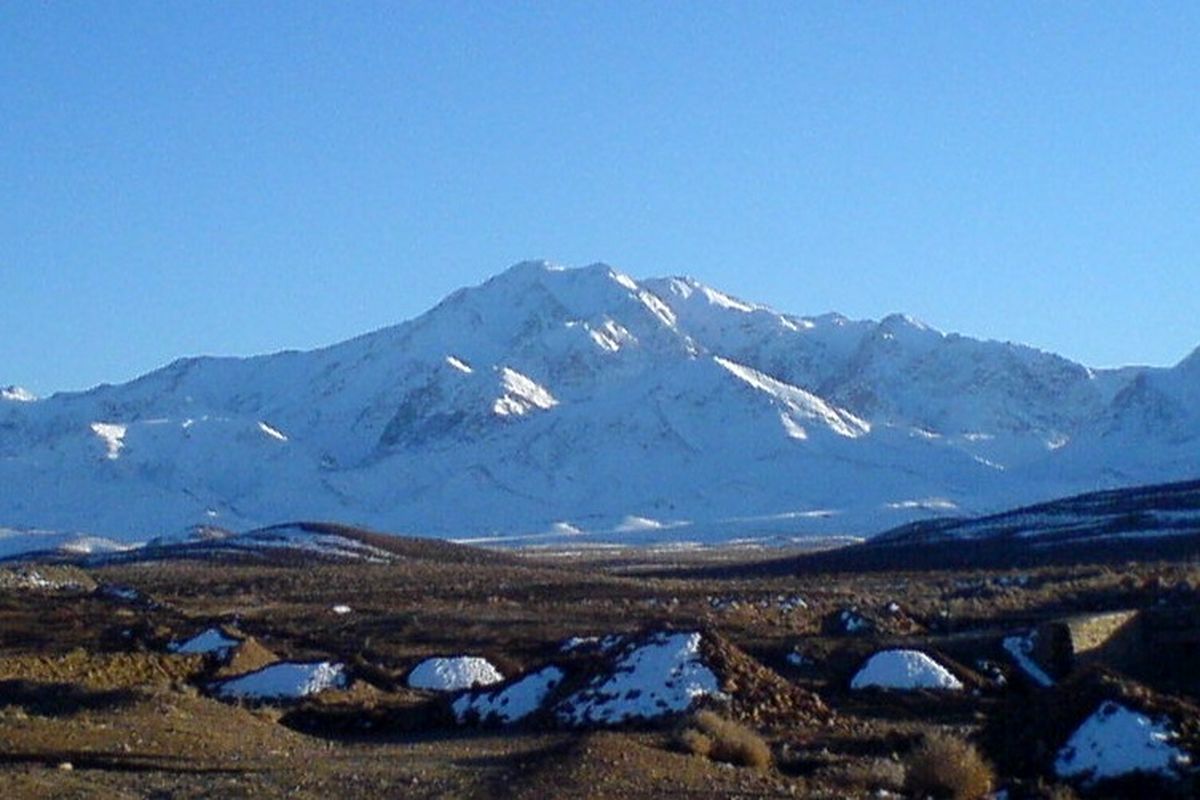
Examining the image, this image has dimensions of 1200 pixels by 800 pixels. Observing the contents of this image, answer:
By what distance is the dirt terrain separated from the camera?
17.5 metres

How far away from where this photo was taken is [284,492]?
19300 cm

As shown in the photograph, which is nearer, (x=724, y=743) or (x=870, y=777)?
(x=870, y=777)

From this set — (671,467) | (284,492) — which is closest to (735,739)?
(671,467)

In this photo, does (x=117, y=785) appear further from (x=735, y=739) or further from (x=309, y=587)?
(x=309, y=587)

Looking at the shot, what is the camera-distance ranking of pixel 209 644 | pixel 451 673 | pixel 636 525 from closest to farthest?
pixel 451 673
pixel 209 644
pixel 636 525

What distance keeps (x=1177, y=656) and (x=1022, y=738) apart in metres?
14.3

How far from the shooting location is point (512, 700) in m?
26.1

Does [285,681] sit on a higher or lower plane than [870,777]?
higher

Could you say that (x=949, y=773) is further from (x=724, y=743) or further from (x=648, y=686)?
(x=648, y=686)

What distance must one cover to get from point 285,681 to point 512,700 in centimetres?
540

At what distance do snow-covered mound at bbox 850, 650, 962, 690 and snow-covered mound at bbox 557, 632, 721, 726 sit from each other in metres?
3.94

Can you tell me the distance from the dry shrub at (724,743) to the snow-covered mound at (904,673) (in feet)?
28.1

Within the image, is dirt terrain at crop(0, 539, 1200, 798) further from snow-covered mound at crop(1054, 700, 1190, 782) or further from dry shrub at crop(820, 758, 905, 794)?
snow-covered mound at crop(1054, 700, 1190, 782)

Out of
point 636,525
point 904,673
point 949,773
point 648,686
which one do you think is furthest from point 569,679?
point 636,525
